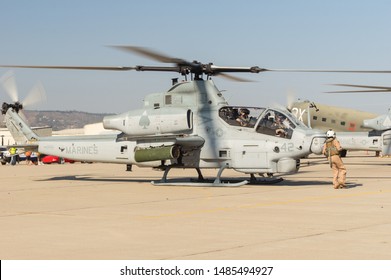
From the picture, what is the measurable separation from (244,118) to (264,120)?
0.64 metres

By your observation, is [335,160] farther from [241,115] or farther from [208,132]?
[208,132]

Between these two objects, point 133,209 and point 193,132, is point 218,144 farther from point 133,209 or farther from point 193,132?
point 133,209

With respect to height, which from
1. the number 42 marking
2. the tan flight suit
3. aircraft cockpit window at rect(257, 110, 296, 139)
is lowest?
the tan flight suit

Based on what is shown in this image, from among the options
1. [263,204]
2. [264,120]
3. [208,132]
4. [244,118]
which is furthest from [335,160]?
[263,204]

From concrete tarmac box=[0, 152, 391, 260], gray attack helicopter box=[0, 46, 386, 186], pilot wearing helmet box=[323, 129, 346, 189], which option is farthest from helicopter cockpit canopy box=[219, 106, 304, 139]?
concrete tarmac box=[0, 152, 391, 260]

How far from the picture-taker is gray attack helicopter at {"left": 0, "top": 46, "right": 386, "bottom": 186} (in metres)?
20.2

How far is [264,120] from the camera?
67.5 feet

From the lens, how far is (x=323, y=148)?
19938 mm

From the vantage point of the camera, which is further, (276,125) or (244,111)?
(244,111)

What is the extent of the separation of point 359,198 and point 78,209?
667 centimetres

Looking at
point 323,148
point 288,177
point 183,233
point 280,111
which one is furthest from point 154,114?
point 183,233

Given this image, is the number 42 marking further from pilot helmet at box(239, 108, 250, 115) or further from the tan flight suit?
pilot helmet at box(239, 108, 250, 115)

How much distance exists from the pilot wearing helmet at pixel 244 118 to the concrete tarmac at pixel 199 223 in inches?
74.1

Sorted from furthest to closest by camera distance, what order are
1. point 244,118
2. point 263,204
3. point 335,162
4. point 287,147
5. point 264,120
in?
point 244,118 → point 264,120 → point 287,147 → point 335,162 → point 263,204
